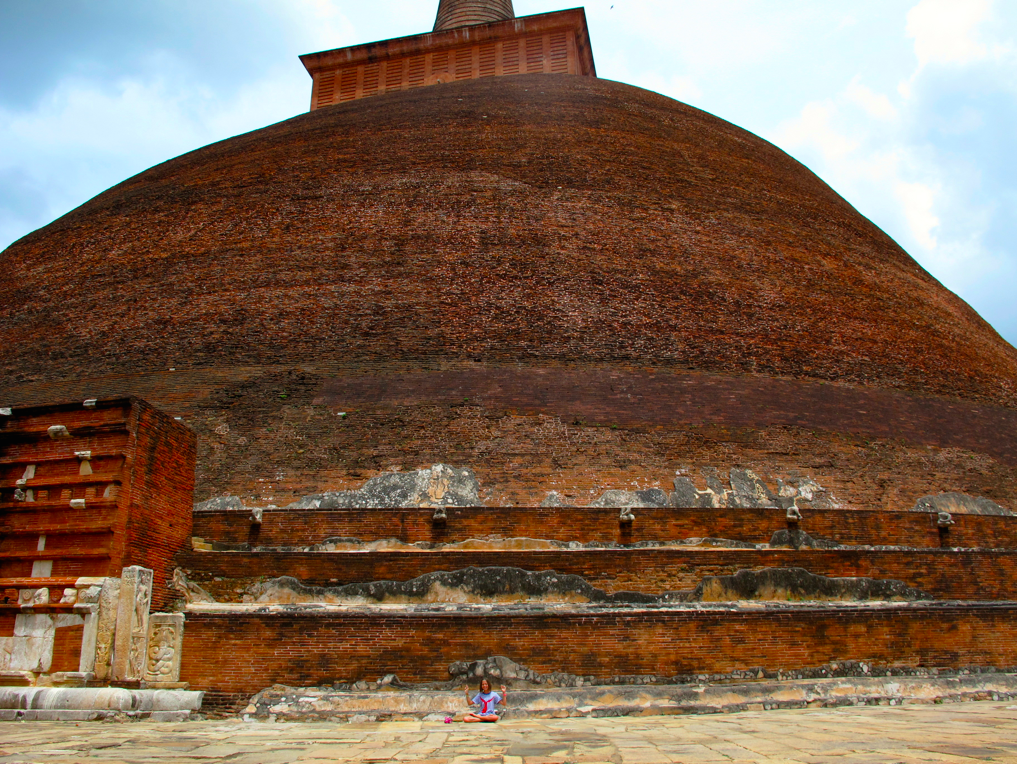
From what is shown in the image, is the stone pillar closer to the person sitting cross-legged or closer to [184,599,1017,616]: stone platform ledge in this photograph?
[184,599,1017,616]: stone platform ledge

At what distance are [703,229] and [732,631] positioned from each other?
238 inches

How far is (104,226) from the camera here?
1070 cm

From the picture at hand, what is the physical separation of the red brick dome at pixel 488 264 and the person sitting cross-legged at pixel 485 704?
13.2ft

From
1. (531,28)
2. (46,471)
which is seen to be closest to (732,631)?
(46,471)

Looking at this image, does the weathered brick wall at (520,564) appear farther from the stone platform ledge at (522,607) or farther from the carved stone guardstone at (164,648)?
the carved stone guardstone at (164,648)

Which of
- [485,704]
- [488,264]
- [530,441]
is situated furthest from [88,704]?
[488,264]

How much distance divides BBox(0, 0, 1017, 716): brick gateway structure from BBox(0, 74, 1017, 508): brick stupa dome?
0.04 m

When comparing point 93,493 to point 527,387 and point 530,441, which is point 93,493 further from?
point 527,387

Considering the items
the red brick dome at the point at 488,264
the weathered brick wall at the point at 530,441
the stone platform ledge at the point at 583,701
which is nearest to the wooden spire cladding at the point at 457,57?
the red brick dome at the point at 488,264

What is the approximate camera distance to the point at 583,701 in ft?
16.1

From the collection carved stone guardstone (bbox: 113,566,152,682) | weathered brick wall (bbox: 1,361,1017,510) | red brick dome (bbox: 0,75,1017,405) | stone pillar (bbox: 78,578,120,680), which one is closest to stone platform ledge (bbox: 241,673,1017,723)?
carved stone guardstone (bbox: 113,566,152,682)

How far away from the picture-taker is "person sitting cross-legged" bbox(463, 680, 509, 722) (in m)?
4.68

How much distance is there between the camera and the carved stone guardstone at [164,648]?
4.92m

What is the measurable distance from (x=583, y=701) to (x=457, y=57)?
53.3 ft
